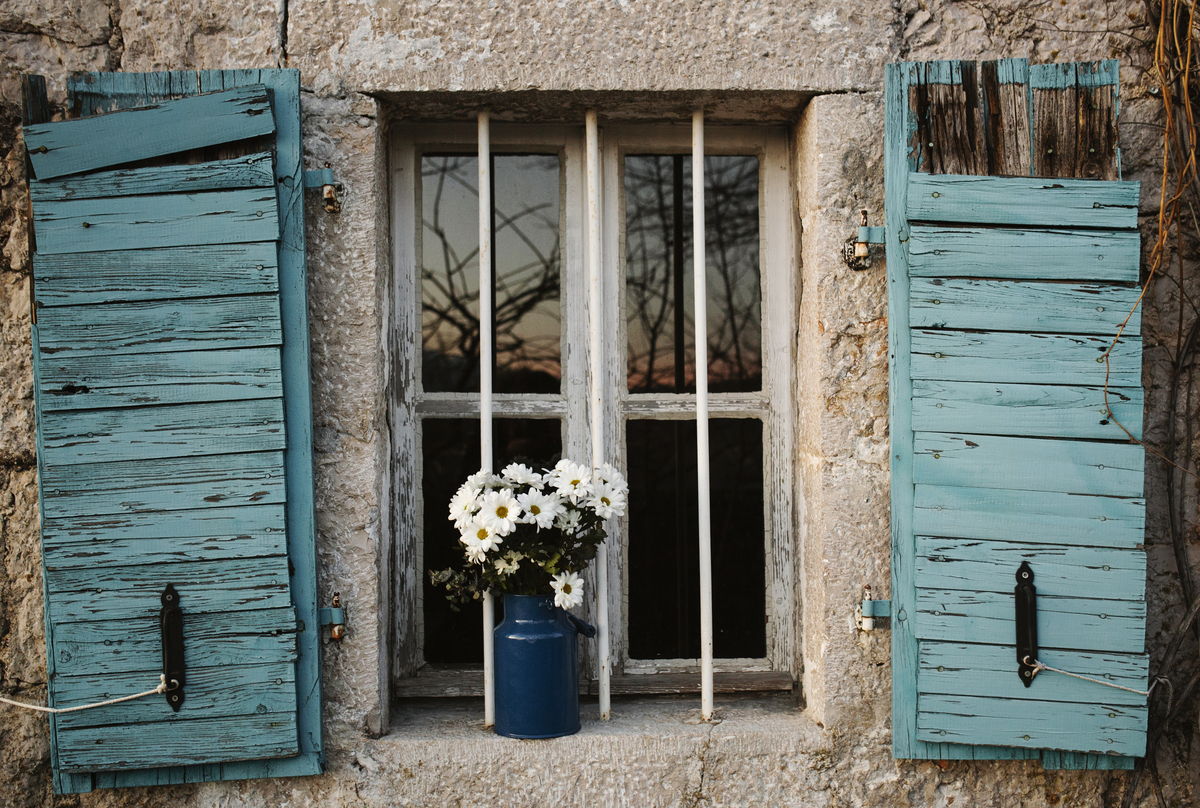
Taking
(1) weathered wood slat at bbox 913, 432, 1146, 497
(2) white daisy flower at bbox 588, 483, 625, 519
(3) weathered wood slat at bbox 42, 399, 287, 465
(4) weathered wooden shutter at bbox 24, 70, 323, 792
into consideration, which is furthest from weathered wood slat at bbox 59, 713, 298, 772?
(1) weathered wood slat at bbox 913, 432, 1146, 497

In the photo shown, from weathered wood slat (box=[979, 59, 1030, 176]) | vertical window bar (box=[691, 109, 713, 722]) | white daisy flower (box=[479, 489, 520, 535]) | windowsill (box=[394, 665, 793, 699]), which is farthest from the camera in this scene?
windowsill (box=[394, 665, 793, 699])

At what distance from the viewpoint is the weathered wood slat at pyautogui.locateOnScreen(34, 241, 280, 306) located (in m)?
1.83

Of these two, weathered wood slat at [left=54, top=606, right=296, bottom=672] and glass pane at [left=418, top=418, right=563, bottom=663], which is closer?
weathered wood slat at [left=54, top=606, right=296, bottom=672]

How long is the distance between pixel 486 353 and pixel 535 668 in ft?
2.58

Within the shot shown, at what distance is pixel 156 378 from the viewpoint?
184 cm

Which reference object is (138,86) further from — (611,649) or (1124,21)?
(1124,21)

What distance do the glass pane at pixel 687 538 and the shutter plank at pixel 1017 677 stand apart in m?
0.49

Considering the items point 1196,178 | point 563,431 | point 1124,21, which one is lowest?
point 563,431

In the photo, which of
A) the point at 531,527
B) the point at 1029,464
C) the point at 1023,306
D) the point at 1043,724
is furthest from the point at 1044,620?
the point at 531,527

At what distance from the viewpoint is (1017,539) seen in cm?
187

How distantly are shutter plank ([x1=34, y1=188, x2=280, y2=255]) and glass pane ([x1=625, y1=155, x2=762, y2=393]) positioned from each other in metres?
0.94

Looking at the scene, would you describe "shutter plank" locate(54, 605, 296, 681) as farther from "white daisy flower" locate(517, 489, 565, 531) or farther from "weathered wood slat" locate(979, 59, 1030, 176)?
"weathered wood slat" locate(979, 59, 1030, 176)

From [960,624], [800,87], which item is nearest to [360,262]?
[800,87]

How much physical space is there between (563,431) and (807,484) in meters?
0.66
